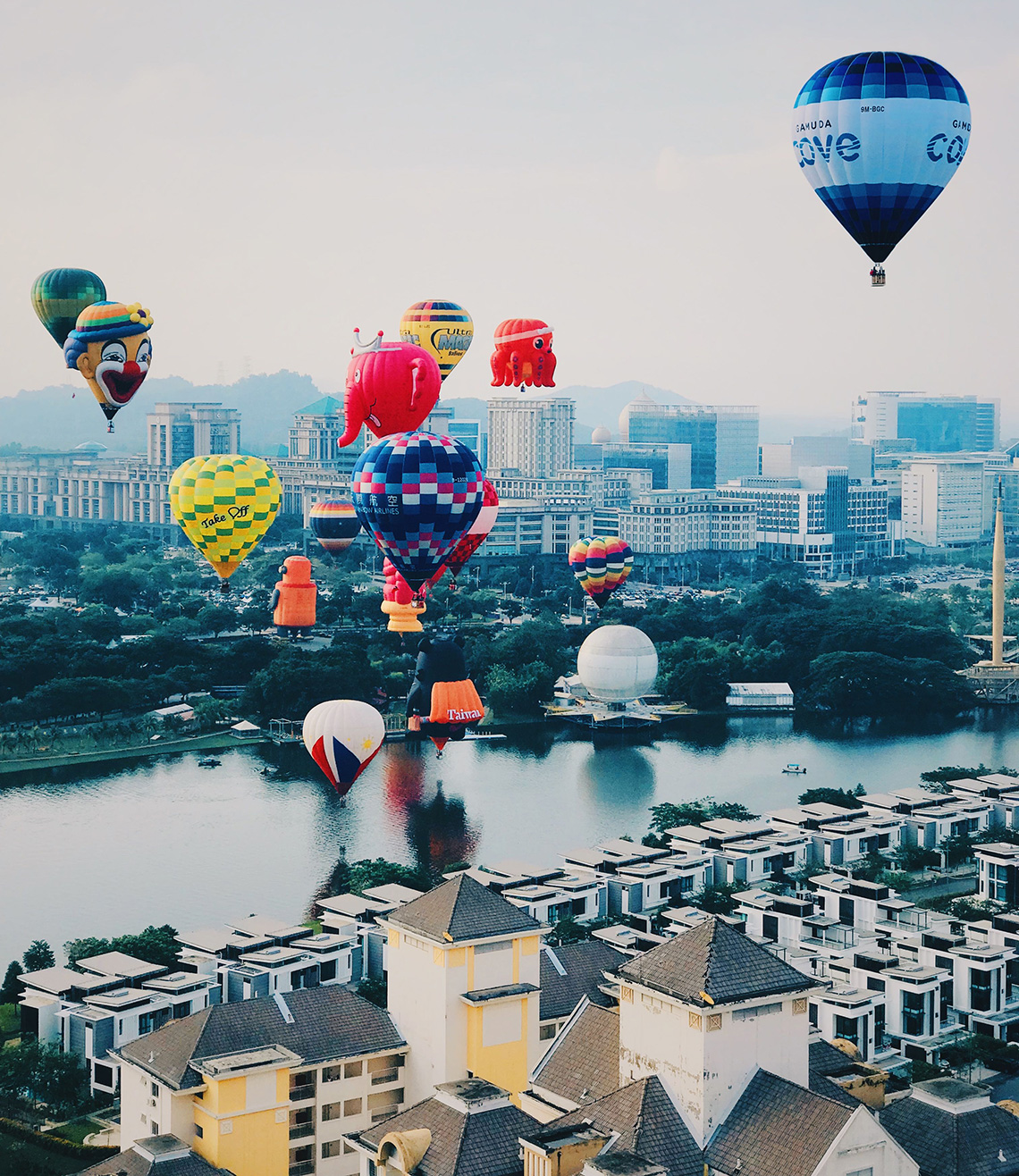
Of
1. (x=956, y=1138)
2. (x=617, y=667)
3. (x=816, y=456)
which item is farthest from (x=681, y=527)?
(x=956, y=1138)

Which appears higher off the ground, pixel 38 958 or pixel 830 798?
pixel 830 798

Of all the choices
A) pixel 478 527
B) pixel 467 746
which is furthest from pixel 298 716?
pixel 478 527

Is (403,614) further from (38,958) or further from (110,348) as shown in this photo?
(38,958)

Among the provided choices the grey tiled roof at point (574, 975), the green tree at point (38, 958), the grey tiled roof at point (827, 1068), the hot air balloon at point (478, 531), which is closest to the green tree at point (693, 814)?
the hot air balloon at point (478, 531)

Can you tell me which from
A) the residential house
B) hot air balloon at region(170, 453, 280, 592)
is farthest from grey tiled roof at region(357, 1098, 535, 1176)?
hot air balloon at region(170, 453, 280, 592)

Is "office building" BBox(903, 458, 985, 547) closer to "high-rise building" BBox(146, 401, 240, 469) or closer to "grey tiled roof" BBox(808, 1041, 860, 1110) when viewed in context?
"high-rise building" BBox(146, 401, 240, 469)

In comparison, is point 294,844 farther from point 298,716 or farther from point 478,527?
point 298,716
